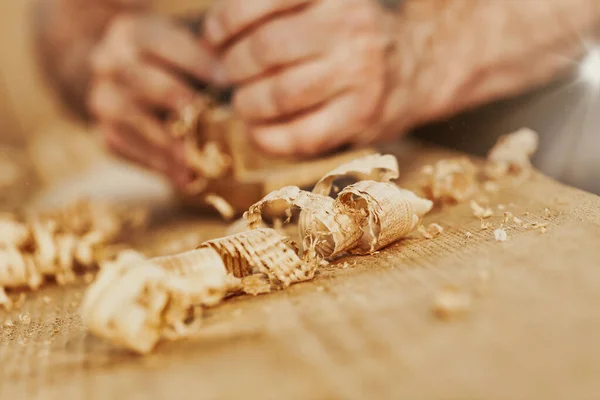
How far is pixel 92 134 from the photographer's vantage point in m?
2.15

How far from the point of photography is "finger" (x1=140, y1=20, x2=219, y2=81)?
1010 millimetres

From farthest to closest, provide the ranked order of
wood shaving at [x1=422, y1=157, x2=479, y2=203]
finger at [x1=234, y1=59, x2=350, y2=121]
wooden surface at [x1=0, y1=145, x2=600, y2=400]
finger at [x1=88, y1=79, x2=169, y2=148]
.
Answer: finger at [x1=88, y1=79, x2=169, y2=148], finger at [x1=234, y1=59, x2=350, y2=121], wood shaving at [x1=422, y1=157, x2=479, y2=203], wooden surface at [x1=0, y1=145, x2=600, y2=400]

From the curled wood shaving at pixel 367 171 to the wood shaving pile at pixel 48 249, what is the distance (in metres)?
0.37

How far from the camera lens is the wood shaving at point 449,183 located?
2.39ft

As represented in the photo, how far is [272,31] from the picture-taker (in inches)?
33.6

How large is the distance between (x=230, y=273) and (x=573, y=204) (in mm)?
359

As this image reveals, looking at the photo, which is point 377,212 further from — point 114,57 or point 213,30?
point 114,57

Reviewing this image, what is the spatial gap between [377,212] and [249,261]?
0.13 metres

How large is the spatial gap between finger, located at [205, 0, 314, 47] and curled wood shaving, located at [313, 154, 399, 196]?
1.09 ft

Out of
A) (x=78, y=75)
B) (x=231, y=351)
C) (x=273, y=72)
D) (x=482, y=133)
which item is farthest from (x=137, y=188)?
(x=231, y=351)

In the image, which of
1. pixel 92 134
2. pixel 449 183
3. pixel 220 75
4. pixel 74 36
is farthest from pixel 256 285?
pixel 92 134

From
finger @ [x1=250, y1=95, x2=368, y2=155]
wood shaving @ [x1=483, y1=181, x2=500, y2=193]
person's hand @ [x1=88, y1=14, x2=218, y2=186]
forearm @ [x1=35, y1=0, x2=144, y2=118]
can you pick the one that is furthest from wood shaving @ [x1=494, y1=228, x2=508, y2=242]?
forearm @ [x1=35, y1=0, x2=144, y2=118]

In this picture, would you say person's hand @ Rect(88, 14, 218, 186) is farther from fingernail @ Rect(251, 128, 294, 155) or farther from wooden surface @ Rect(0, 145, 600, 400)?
wooden surface @ Rect(0, 145, 600, 400)

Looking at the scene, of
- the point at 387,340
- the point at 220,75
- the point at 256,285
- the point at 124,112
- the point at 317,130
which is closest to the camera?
the point at 387,340
